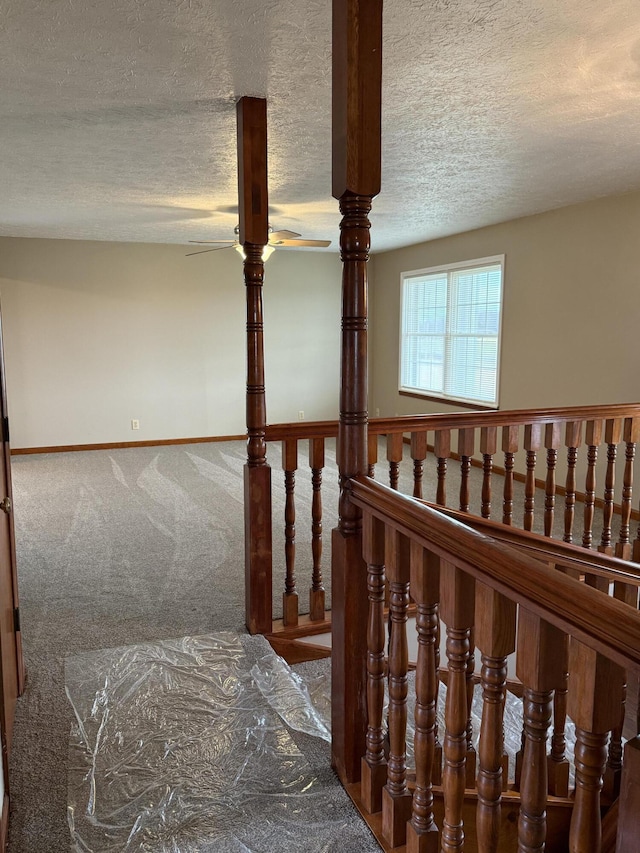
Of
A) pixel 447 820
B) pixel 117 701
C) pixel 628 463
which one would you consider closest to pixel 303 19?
pixel 447 820

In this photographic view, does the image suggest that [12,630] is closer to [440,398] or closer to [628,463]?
[628,463]

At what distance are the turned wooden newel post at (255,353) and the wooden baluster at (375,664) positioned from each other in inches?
46.5

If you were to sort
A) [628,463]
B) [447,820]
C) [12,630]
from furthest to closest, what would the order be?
[628,463]
[12,630]
[447,820]

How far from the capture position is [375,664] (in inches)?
66.6

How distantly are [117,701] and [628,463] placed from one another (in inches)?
113

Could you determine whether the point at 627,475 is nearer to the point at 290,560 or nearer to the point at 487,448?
the point at 487,448

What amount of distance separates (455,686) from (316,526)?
1688mm

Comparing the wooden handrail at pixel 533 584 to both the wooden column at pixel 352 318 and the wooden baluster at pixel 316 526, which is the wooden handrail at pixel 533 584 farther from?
the wooden baluster at pixel 316 526

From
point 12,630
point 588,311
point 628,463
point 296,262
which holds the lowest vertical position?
Answer: point 12,630

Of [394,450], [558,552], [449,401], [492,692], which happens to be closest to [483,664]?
[492,692]

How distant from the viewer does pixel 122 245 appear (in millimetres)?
7262

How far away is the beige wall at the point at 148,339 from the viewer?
701 centimetres

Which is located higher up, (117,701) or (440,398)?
(440,398)

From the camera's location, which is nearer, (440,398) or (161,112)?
(161,112)
